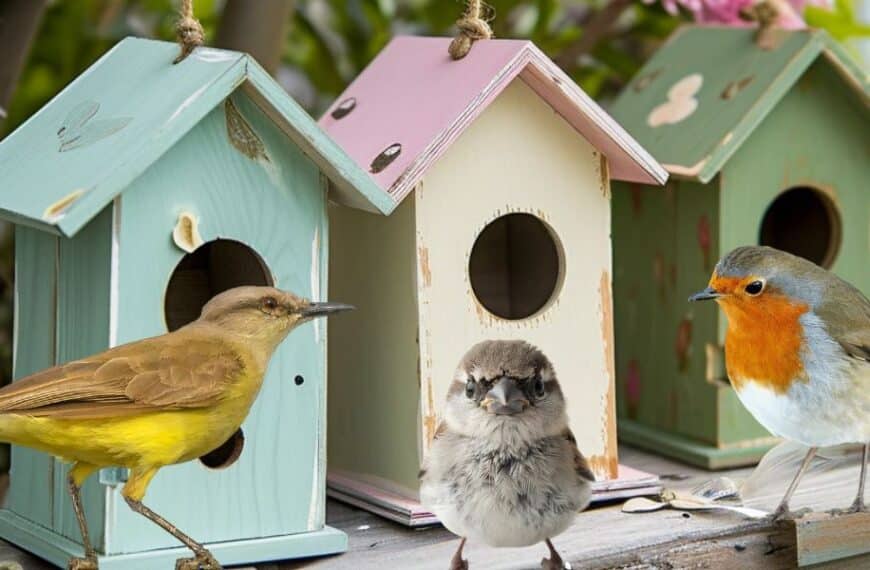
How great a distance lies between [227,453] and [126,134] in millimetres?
556

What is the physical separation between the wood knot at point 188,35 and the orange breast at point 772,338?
879 millimetres

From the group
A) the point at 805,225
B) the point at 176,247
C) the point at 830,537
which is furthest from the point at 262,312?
the point at 805,225

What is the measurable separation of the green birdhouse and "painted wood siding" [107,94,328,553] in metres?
0.83

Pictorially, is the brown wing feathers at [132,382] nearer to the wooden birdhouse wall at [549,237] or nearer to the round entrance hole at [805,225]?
the wooden birdhouse wall at [549,237]

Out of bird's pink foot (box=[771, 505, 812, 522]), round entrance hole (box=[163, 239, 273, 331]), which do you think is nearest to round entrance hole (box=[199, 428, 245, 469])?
round entrance hole (box=[163, 239, 273, 331])

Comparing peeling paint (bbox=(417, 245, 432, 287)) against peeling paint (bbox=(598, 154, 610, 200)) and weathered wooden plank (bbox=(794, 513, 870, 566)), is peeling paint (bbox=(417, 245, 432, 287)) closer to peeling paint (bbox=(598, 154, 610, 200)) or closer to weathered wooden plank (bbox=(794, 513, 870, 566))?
peeling paint (bbox=(598, 154, 610, 200))

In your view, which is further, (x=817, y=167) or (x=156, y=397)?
(x=817, y=167)

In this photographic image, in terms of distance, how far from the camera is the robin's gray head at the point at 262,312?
2.05 meters

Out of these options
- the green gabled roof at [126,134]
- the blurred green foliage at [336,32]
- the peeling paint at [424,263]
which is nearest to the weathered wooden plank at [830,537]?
the peeling paint at [424,263]

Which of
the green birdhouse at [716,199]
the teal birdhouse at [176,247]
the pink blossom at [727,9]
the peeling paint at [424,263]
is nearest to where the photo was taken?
the teal birdhouse at [176,247]

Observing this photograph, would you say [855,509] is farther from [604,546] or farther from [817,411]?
[604,546]

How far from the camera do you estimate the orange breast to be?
2340 mm

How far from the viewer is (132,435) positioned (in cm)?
196

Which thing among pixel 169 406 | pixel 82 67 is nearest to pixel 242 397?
pixel 169 406
